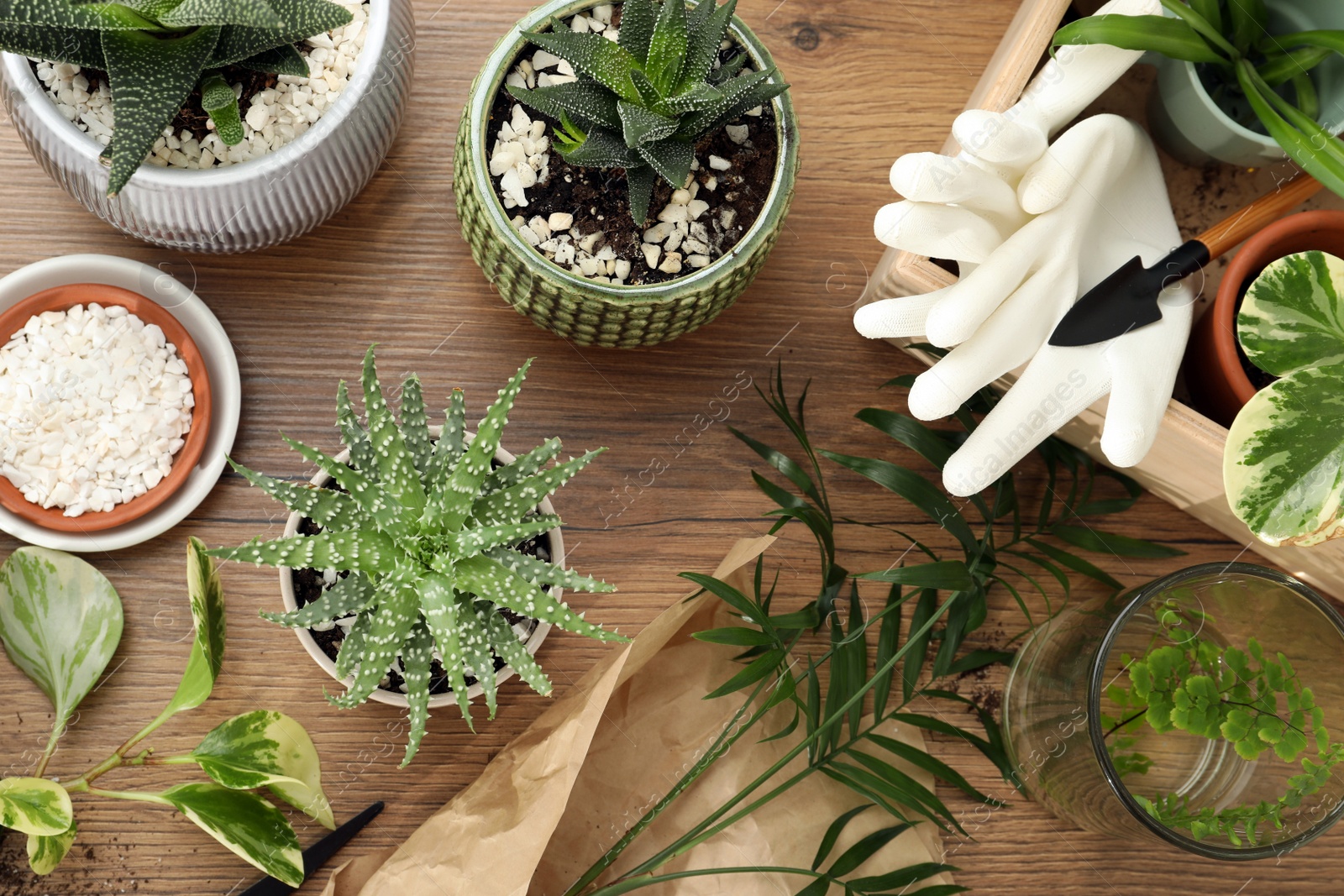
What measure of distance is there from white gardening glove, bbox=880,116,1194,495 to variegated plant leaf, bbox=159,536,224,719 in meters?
0.53

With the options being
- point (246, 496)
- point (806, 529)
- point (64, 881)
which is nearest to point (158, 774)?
point (64, 881)

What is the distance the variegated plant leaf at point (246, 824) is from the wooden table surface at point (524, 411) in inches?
3.3

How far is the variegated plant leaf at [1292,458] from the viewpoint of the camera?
599 millimetres

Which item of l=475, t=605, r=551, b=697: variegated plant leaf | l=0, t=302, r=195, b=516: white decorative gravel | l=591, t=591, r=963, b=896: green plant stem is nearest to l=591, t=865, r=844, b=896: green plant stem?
l=591, t=591, r=963, b=896: green plant stem

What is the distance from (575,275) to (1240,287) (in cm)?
46

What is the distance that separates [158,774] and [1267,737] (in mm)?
878

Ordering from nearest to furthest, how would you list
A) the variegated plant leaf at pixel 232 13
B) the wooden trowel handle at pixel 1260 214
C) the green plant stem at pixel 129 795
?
the variegated plant leaf at pixel 232 13
the wooden trowel handle at pixel 1260 214
the green plant stem at pixel 129 795

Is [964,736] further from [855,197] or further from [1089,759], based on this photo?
[855,197]

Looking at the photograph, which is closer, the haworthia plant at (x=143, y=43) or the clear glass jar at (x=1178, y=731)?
the haworthia plant at (x=143, y=43)

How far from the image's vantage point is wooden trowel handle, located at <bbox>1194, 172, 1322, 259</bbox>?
0.69 m

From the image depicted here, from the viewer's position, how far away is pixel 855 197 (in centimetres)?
92

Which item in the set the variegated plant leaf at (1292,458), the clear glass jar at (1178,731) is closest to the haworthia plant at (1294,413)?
the variegated plant leaf at (1292,458)

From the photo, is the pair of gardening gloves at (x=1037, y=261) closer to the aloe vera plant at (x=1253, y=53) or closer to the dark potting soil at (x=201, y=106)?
the aloe vera plant at (x=1253, y=53)

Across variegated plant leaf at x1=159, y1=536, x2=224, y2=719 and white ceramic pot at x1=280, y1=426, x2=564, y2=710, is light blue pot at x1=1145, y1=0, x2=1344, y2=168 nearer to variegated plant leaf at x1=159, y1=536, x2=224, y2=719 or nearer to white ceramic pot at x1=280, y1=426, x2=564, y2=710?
white ceramic pot at x1=280, y1=426, x2=564, y2=710
